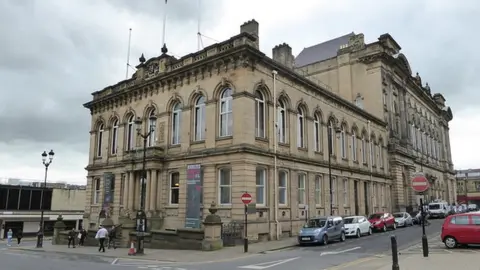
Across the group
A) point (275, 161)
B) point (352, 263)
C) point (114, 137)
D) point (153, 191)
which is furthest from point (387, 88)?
point (352, 263)

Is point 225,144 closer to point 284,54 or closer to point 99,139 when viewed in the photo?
point 99,139

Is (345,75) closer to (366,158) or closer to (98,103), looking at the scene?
(366,158)

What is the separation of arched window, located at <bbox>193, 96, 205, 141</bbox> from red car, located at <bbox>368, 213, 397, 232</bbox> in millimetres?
14681

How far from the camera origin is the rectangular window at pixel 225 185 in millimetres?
25031

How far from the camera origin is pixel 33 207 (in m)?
57.3

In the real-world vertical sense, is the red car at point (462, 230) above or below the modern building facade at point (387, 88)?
below

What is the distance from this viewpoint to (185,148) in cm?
2788

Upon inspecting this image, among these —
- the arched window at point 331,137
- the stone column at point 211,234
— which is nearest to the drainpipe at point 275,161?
the stone column at point 211,234

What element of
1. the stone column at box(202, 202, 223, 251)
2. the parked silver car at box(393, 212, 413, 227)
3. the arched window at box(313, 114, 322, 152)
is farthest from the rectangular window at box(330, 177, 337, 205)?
the stone column at box(202, 202, 223, 251)

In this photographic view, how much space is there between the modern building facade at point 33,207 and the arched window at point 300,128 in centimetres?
3877

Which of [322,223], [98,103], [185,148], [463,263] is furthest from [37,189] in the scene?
[463,263]

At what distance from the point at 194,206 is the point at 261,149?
5.69 m

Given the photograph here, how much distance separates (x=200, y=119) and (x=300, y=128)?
797 centimetres

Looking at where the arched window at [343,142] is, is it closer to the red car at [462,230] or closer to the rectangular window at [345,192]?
the rectangular window at [345,192]
